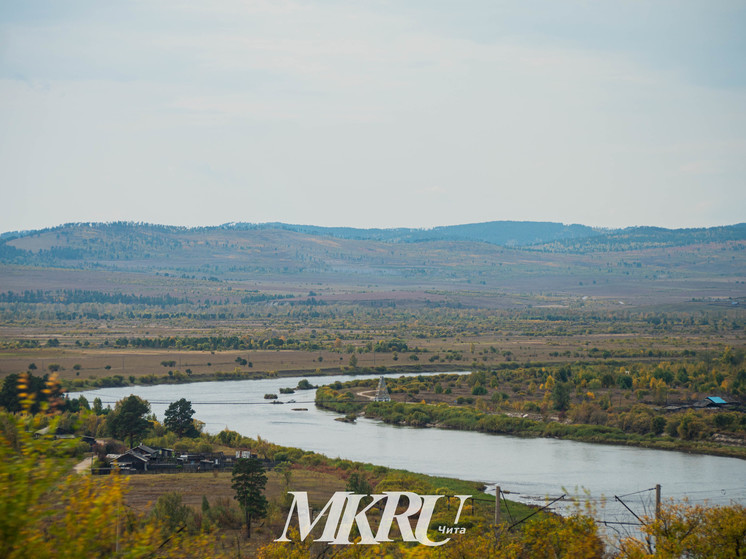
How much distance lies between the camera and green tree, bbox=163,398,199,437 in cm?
3512

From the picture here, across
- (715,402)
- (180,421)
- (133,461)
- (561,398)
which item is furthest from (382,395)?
Result: (133,461)

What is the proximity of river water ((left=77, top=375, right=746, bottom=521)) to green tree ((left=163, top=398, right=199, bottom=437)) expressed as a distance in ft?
6.73

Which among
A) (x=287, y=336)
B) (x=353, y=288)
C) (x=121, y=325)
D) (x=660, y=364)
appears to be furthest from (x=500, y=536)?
(x=353, y=288)

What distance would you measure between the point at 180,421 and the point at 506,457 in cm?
1308

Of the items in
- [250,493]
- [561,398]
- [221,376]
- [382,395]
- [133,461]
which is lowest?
[221,376]

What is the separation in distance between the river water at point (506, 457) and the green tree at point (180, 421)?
6.73 ft

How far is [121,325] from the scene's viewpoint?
110000 mm

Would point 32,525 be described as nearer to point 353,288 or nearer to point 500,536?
point 500,536

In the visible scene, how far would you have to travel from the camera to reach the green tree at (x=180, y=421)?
3512cm

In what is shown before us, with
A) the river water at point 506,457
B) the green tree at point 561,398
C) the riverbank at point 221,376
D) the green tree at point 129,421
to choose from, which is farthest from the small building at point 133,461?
the riverbank at point 221,376

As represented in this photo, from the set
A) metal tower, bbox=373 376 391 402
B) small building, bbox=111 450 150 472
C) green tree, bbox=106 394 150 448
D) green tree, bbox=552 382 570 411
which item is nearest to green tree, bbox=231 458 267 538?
small building, bbox=111 450 150 472

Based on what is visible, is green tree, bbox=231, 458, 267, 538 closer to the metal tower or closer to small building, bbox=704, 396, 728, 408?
the metal tower

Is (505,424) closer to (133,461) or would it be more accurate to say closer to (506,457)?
(506,457)

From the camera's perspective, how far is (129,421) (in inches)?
1355
